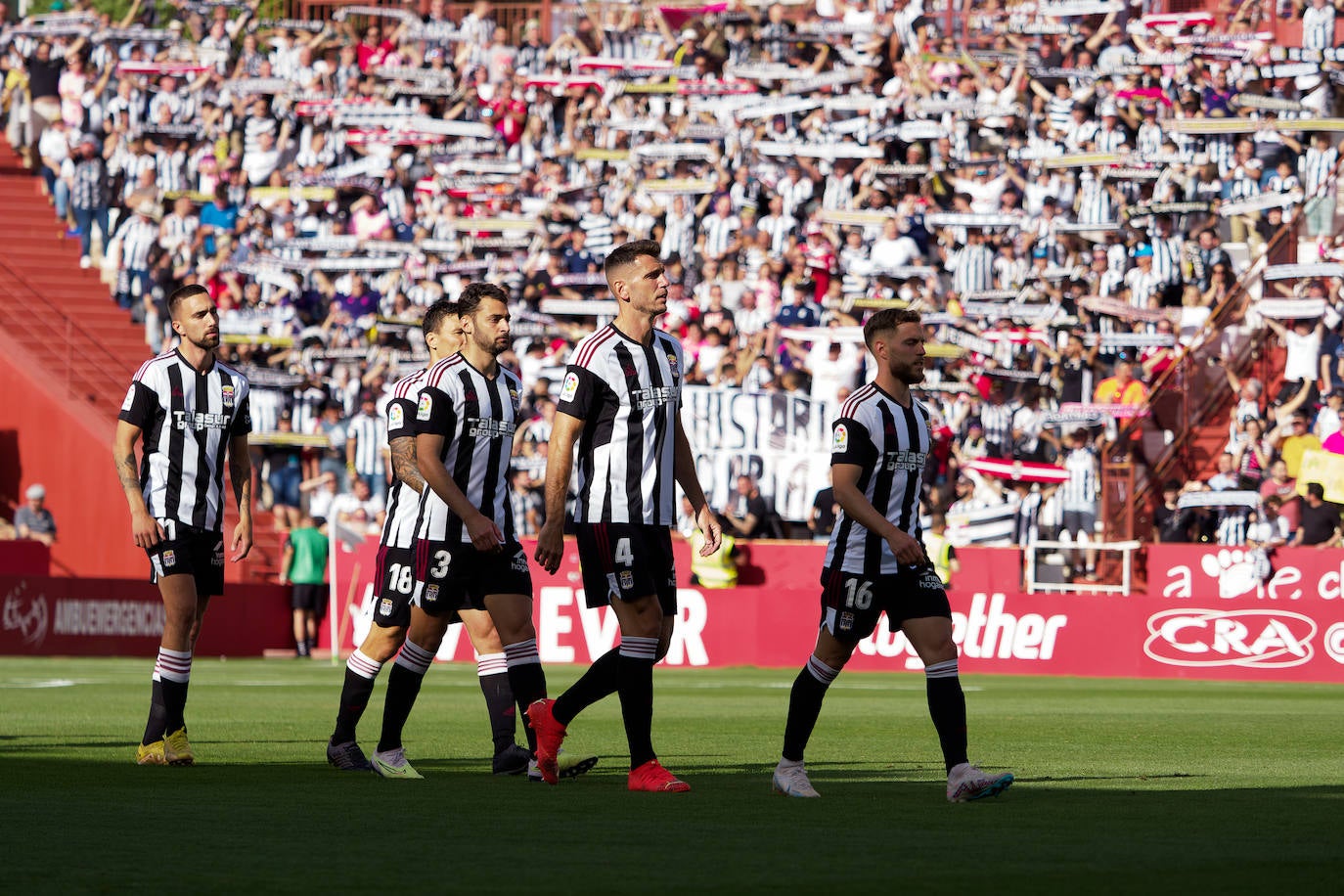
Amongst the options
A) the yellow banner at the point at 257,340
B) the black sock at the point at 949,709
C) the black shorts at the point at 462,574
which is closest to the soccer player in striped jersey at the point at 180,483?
the black shorts at the point at 462,574

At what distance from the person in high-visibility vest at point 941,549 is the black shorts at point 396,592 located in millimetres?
13400

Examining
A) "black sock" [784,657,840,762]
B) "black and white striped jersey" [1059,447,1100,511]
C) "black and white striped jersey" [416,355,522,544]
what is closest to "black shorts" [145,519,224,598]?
"black and white striped jersey" [416,355,522,544]

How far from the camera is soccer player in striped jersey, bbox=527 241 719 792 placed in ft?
30.3

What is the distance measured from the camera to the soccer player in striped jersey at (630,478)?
363 inches

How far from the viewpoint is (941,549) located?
23781mm

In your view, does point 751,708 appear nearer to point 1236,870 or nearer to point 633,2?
point 1236,870

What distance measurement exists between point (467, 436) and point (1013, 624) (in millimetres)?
15481

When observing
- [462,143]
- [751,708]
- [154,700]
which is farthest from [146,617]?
[154,700]

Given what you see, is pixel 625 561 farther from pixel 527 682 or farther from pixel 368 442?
pixel 368 442

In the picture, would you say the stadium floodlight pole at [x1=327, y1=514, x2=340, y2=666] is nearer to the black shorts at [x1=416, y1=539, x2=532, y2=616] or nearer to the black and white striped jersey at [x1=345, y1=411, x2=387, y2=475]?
the black and white striped jersey at [x1=345, y1=411, x2=387, y2=475]

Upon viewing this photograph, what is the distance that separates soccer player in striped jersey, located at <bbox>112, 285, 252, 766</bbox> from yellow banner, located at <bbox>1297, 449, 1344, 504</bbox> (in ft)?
50.2

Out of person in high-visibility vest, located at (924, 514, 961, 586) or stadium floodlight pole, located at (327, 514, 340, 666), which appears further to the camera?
stadium floodlight pole, located at (327, 514, 340, 666)

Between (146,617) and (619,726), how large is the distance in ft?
47.5

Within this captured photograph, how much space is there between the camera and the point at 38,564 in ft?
91.1
